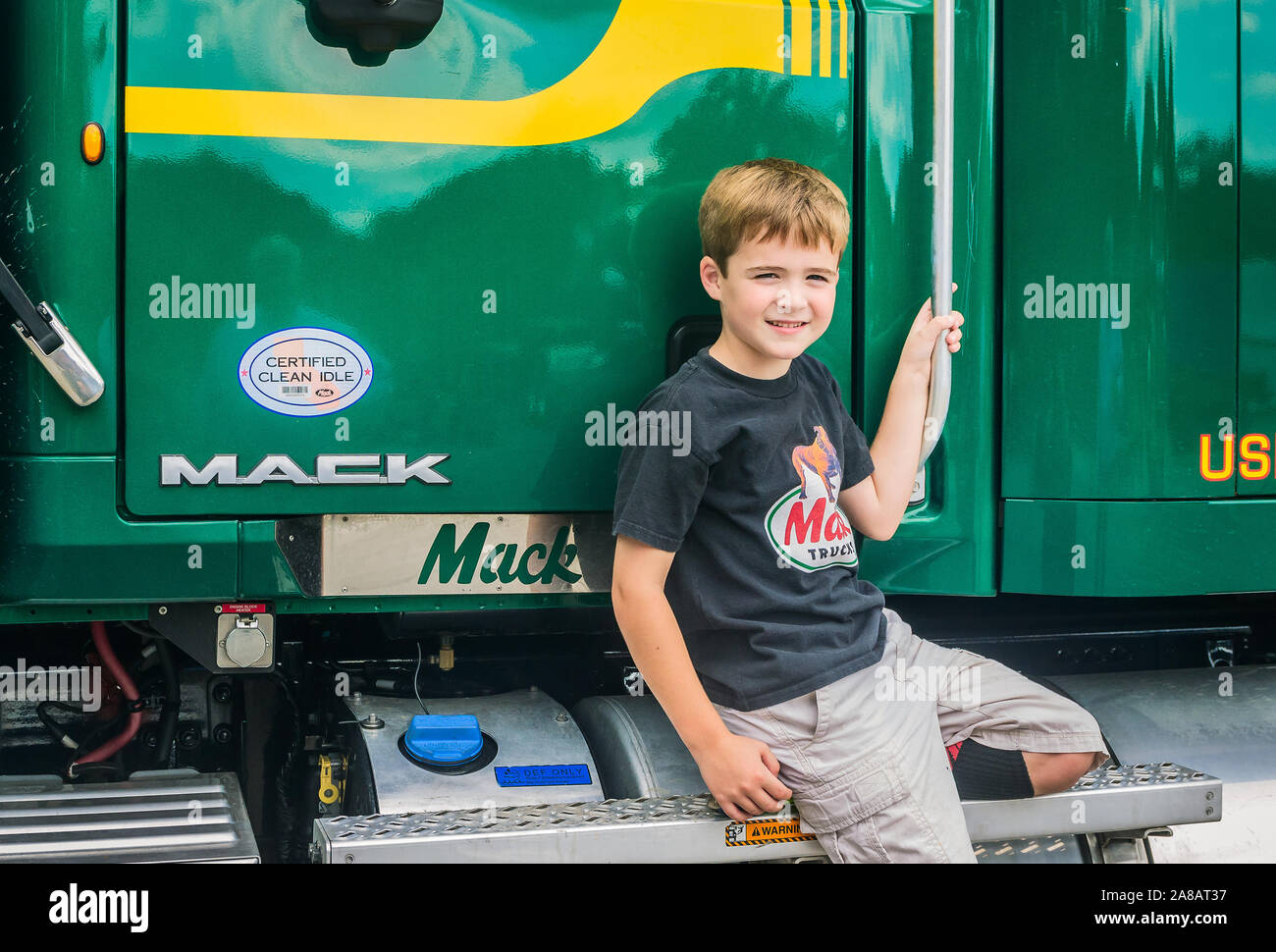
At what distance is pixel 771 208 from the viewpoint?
2.05m

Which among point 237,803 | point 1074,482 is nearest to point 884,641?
point 1074,482

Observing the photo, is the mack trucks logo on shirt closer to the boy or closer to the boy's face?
the boy

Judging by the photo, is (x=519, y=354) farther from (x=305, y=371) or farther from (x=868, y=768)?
(x=868, y=768)

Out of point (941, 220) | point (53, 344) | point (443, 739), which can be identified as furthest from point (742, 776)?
point (53, 344)

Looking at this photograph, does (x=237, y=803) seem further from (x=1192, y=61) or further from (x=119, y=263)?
(x=1192, y=61)

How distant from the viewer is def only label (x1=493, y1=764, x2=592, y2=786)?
7.27 ft

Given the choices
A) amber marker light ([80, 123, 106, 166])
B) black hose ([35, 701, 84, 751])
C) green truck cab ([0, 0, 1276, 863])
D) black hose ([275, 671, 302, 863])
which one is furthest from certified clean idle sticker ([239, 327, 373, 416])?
black hose ([35, 701, 84, 751])

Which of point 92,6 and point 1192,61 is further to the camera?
point 1192,61

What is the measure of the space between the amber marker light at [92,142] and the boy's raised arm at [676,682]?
39.8 inches

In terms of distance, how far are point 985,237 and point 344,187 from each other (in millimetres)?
1162

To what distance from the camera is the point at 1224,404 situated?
2.42m

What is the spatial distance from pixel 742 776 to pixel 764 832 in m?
0.14
